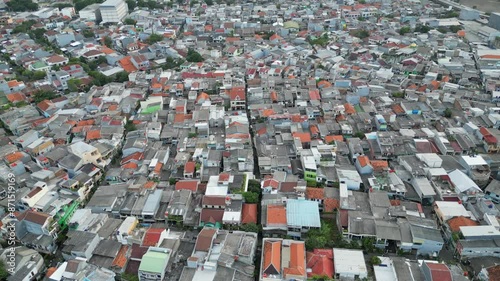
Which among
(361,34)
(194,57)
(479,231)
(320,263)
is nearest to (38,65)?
(194,57)

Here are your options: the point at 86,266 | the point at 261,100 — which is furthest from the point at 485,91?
the point at 86,266

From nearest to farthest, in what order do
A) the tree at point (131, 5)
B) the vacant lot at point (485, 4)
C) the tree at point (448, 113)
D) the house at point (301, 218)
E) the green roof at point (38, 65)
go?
the house at point (301, 218) < the tree at point (448, 113) < the green roof at point (38, 65) < the vacant lot at point (485, 4) < the tree at point (131, 5)

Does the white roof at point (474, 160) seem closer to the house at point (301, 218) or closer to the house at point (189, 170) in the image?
the house at point (301, 218)

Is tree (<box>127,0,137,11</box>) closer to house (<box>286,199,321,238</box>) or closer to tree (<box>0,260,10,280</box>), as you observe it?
tree (<box>0,260,10,280</box>)

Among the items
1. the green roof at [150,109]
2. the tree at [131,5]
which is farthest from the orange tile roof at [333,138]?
the tree at [131,5]

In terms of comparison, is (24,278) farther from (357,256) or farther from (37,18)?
(37,18)

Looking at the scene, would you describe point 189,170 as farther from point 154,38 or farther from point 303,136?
point 154,38

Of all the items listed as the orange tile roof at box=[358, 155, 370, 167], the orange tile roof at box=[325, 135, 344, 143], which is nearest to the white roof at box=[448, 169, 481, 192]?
the orange tile roof at box=[358, 155, 370, 167]
